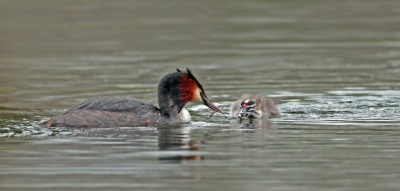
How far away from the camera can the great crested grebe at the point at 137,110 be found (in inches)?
399

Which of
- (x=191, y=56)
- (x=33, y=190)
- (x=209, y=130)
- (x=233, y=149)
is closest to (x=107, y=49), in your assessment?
(x=191, y=56)

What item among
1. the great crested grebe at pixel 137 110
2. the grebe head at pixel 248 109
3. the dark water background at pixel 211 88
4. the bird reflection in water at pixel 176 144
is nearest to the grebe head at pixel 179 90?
the great crested grebe at pixel 137 110

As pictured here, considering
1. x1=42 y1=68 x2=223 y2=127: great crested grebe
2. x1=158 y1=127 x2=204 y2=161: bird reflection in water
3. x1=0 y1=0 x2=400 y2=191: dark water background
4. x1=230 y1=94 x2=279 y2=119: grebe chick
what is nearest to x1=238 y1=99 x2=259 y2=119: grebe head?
x1=230 y1=94 x2=279 y2=119: grebe chick

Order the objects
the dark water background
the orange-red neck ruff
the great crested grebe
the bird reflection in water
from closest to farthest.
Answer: the dark water background
the bird reflection in water
the great crested grebe
the orange-red neck ruff

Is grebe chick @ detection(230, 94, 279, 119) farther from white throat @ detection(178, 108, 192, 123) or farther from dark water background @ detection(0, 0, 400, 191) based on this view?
white throat @ detection(178, 108, 192, 123)

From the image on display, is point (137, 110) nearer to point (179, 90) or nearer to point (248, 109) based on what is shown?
point (179, 90)

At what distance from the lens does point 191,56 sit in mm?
19172

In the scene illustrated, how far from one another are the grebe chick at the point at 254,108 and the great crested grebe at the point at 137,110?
0.92 metres

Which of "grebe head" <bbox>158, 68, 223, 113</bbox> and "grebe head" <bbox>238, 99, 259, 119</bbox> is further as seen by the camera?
"grebe head" <bbox>238, 99, 259, 119</bbox>

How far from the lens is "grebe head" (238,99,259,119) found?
Answer: 1137cm

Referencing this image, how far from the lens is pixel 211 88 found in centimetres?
1445

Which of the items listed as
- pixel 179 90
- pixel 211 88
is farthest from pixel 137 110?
pixel 211 88

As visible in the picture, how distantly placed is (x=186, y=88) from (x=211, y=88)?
3.77 m

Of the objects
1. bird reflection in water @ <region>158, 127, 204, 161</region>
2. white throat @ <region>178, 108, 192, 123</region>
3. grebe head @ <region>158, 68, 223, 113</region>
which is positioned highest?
grebe head @ <region>158, 68, 223, 113</region>
